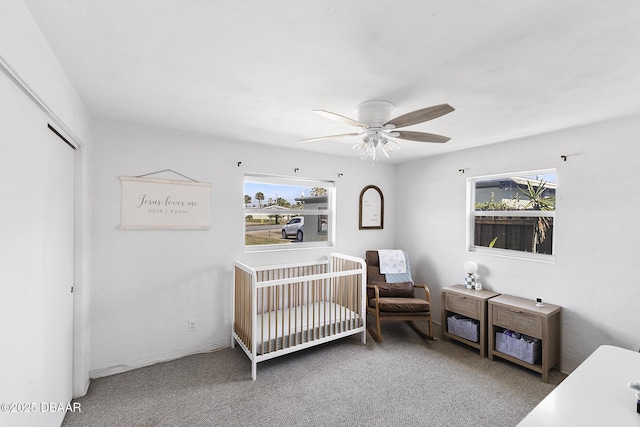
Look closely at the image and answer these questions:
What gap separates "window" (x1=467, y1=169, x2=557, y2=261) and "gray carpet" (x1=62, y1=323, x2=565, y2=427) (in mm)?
1249

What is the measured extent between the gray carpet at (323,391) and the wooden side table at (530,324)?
125mm

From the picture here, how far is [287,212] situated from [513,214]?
268 cm

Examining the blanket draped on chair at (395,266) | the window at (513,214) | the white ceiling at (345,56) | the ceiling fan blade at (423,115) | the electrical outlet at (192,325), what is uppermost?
the white ceiling at (345,56)

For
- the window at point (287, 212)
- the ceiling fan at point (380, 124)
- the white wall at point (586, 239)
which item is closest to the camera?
the ceiling fan at point (380, 124)

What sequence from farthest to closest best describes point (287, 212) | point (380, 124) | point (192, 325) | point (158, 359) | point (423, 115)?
point (287, 212) → point (192, 325) → point (158, 359) → point (380, 124) → point (423, 115)

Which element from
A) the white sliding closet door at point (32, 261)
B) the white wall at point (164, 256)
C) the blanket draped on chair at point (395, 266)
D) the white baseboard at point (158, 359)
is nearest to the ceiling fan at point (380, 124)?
the white sliding closet door at point (32, 261)

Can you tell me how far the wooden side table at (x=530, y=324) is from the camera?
8.70ft

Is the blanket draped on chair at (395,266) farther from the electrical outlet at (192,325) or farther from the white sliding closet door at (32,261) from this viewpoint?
the white sliding closet door at (32,261)

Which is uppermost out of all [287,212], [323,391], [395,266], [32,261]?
[287,212]

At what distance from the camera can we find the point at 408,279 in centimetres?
396

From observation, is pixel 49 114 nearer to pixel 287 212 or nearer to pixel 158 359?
pixel 158 359

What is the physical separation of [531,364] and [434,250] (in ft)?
5.40

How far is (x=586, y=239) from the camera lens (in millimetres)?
2695

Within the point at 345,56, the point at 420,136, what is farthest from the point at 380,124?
the point at 345,56
